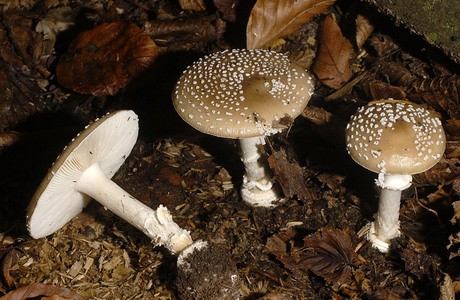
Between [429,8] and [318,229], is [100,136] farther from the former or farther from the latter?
[429,8]

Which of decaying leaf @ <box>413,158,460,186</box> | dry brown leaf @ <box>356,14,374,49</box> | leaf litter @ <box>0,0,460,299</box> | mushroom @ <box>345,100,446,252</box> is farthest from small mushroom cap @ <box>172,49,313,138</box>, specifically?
dry brown leaf @ <box>356,14,374,49</box>

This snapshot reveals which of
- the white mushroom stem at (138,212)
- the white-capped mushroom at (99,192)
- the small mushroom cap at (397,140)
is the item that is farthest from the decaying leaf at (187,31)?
the small mushroom cap at (397,140)

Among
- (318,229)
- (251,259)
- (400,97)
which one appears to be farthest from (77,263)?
(400,97)

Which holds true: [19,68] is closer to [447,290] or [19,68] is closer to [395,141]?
[395,141]

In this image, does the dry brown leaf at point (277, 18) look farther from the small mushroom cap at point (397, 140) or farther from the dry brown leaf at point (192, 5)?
the small mushroom cap at point (397, 140)

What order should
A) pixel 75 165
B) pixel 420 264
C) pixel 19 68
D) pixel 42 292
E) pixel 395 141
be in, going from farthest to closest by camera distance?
pixel 19 68 < pixel 420 264 < pixel 42 292 < pixel 75 165 < pixel 395 141

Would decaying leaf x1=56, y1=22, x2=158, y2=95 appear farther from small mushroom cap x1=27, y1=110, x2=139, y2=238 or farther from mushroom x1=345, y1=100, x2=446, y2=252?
mushroom x1=345, y1=100, x2=446, y2=252

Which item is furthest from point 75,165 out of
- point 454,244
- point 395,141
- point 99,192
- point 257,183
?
point 454,244
